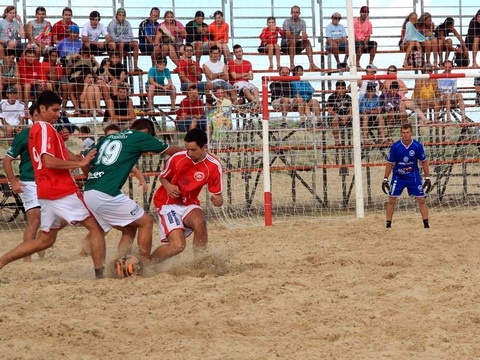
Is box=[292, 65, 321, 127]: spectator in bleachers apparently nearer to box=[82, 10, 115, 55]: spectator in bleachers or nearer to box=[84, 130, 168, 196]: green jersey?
box=[82, 10, 115, 55]: spectator in bleachers

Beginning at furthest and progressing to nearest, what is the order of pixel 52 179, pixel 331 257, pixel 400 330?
pixel 331 257 → pixel 52 179 → pixel 400 330

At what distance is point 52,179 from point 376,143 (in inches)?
366

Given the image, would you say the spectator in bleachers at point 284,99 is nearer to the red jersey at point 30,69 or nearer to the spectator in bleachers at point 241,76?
the spectator in bleachers at point 241,76

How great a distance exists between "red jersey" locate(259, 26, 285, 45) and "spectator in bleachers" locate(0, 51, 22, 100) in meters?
4.99

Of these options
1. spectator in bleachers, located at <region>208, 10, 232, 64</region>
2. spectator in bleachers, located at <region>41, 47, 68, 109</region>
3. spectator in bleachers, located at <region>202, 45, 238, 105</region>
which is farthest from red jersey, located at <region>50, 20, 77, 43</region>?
spectator in bleachers, located at <region>208, 10, 232, 64</region>

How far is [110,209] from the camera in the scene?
7.51 m

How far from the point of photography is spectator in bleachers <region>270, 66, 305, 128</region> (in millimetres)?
14828

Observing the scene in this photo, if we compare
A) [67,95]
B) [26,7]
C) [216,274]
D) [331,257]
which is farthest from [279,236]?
[26,7]

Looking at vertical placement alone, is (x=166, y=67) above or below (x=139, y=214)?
above

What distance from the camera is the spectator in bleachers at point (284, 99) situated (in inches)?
584

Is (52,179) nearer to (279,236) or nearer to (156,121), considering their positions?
(279,236)

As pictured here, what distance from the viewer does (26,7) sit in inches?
620

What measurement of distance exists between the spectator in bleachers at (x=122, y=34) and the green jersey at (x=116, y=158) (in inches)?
312

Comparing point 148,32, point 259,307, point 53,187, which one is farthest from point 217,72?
point 259,307
